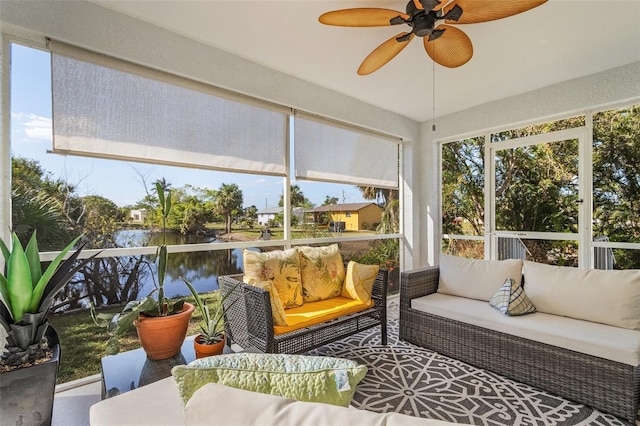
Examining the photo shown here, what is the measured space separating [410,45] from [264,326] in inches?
95.8

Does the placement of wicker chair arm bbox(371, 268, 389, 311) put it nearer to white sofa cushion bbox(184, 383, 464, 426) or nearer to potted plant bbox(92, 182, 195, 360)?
potted plant bbox(92, 182, 195, 360)

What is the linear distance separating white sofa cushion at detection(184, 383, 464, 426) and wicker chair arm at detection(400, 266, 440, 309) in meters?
2.41

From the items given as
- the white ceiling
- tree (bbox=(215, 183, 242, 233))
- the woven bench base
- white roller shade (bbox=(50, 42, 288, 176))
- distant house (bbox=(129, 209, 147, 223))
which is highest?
the white ceiling

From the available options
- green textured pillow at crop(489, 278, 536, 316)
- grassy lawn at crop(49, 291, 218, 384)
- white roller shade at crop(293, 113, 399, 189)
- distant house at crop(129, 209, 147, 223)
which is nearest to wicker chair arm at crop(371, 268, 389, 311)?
green textured pillow at crop(489, 278, 536, 316)

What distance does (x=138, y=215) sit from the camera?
7.73 ft

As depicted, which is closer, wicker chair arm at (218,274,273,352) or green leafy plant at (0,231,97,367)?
green leafy plant at (0,231,97,367)

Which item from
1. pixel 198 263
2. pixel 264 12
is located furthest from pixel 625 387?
pixel 264 12

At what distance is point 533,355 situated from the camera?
2080 millimetres

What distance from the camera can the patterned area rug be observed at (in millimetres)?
1810

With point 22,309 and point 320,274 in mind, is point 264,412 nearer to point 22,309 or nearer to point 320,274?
point 22,309

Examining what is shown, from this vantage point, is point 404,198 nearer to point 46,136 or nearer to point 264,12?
point 264,12

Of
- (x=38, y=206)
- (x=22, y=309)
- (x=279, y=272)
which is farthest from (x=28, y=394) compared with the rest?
(x=279, y=272)

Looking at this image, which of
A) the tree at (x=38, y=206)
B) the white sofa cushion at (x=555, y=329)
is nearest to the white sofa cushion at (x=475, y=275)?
the white sofa cushion at (x=555, y=329)

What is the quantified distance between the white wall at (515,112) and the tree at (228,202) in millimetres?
2756
